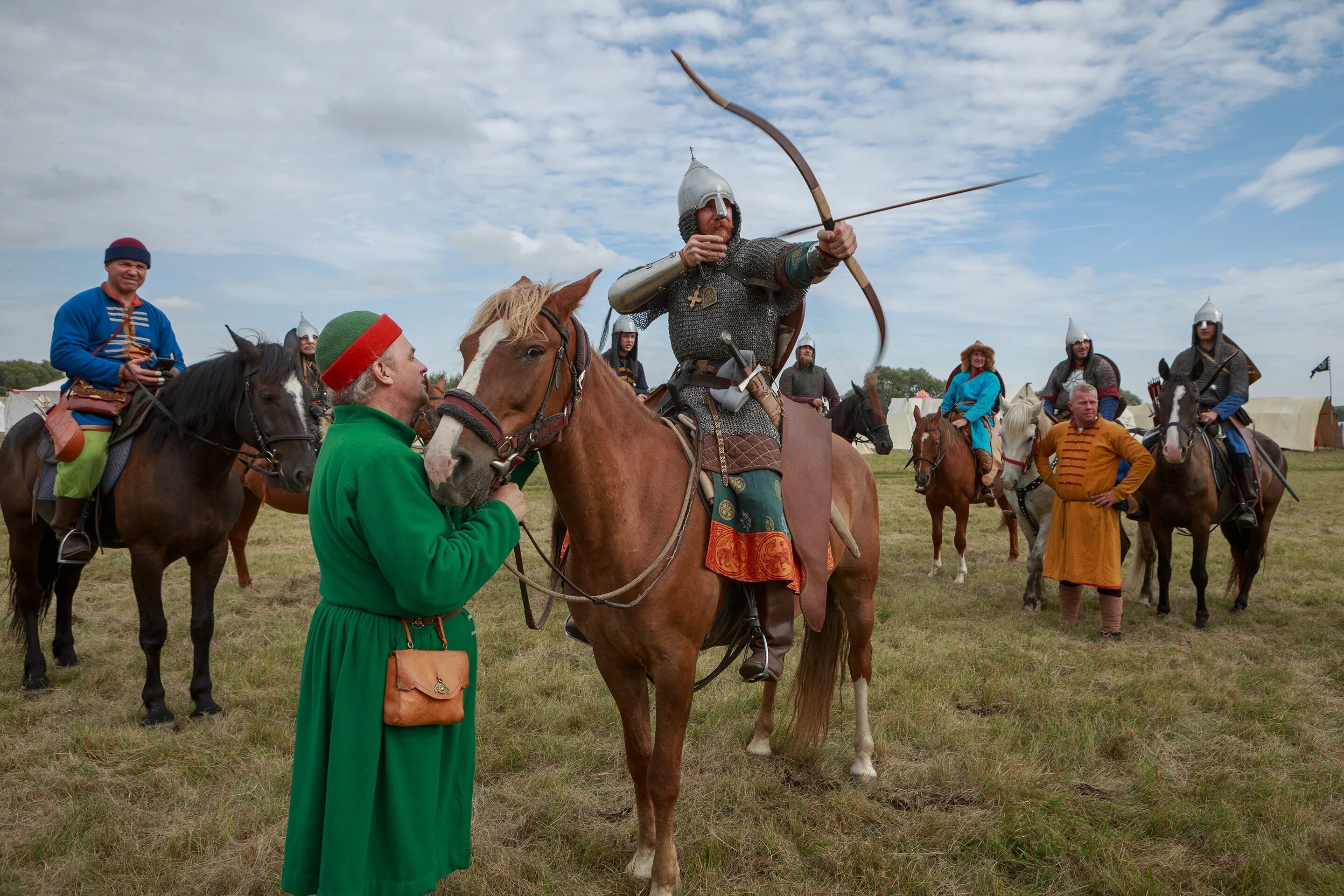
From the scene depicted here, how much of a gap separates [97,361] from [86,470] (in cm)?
70

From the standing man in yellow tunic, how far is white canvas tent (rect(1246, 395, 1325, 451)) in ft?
96.4

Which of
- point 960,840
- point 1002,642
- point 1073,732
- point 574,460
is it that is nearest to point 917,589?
point 1002,642

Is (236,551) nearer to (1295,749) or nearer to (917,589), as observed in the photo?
(917,589)

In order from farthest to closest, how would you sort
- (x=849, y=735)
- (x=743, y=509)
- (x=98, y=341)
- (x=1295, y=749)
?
(x=98, y=341), (x=849, y=735), (x=1295, y=749), (x=743, y=509)

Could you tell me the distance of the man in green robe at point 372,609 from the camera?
74.2 inches

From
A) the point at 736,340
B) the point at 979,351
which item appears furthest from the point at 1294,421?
the point at 736,340

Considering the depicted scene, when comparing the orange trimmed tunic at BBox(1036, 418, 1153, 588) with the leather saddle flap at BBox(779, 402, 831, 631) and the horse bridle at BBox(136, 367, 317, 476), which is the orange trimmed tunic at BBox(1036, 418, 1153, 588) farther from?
the horse bridle at BBox(136, 367, 317, 476)

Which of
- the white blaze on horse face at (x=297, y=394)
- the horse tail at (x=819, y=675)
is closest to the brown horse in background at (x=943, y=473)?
the horse tail at (x=819, y=675)

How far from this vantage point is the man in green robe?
1886 mm

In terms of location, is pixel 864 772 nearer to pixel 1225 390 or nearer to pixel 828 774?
pixel 828 774

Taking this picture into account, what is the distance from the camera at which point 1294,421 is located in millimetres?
30438

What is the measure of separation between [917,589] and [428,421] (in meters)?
5.51

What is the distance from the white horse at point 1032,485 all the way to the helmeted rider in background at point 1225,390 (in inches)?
37.1

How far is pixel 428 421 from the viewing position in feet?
17.5
